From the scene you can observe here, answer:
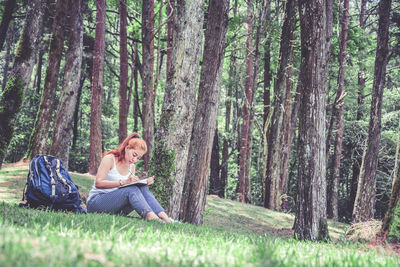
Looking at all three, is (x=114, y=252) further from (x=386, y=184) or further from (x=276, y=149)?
(x=386, y=184)

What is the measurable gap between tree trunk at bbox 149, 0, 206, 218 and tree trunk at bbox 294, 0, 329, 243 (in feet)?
7.43

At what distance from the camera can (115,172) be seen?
6227 millimetres

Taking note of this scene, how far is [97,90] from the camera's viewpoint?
16.4 metres

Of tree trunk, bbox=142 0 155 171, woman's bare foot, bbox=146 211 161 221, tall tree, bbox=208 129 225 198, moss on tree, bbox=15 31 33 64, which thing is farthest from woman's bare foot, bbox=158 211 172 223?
tall tree, bbox=208 129 225 198

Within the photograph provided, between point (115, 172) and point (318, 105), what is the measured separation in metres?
4.14

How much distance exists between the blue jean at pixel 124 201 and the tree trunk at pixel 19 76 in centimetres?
613

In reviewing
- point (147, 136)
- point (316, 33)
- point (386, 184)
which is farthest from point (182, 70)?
point (386, 184)

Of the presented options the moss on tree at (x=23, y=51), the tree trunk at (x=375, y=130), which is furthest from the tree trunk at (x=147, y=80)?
the tree trunk at (x=375, y=130)

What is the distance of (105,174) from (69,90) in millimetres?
7862

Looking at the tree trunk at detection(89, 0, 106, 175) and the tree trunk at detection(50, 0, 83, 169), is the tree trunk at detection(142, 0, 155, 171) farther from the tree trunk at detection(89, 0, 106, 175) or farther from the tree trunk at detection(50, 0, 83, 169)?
the tree trunk at detection(50, 0, 83, 169)

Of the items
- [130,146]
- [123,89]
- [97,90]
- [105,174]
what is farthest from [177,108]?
[123,89]

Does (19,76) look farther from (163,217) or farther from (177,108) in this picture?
(163,217)

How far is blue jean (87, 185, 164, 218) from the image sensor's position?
18.5ft

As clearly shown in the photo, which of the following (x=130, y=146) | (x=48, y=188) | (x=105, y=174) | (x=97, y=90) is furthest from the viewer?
(x=97, y=90)
